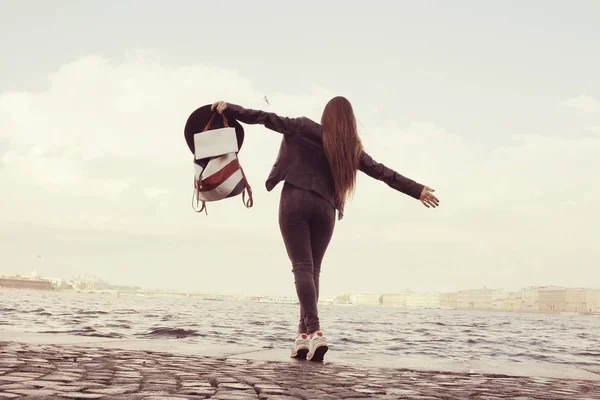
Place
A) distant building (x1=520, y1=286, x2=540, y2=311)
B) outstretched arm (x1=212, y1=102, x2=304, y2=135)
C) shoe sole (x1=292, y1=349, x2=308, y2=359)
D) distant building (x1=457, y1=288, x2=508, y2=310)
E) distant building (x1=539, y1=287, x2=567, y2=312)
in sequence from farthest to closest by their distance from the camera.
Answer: distant building (x1=457, y1=288, x2=508, y2=310) < distant building (x1=520, y1=286, x2=540, y2=311) < distant building (x1=539, y1=287, x2=567, y2=312) < outstretched arm (x1=212, y1=102, x2=304, y2=135) < shoe sole (x1=292, y1=349, x2=308, y2=359)

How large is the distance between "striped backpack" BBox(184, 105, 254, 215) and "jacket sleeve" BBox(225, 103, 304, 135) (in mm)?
114

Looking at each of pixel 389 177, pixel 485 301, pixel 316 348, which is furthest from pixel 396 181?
pixel 485 301

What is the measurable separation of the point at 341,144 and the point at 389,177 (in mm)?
525

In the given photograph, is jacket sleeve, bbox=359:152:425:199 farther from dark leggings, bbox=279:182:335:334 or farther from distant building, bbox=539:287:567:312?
distant building, bbox=539:287:567:312

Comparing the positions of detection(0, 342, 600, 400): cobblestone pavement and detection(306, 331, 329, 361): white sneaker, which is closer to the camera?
detection(0, 342, 600, 400): cobblestone pavement

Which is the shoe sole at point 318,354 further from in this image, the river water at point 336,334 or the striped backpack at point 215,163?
the striped backpack at point 215,163

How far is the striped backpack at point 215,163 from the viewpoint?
5.22 meters

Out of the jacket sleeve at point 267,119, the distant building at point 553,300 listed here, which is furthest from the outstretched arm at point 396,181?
the distant building at point 553,300

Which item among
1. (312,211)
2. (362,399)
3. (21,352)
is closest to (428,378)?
(362,399)

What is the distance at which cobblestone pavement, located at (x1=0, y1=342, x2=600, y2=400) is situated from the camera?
8.78ft

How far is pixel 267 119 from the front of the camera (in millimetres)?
5176

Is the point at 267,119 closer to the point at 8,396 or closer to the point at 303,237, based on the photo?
the point at 303,237

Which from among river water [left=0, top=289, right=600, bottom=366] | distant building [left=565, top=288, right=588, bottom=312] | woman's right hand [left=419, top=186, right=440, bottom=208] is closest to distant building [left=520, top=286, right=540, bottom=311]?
distant building [left=565, top=288, right=588, bottom=312]

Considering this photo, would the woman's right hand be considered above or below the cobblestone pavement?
above
